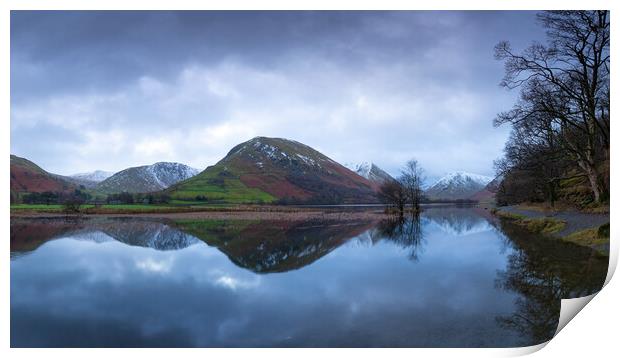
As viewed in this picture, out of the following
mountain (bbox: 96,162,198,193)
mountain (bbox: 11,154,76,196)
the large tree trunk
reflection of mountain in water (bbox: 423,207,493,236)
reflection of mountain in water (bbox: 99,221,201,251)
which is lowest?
reflection of mountain in water (bbox: 423,207,493,236)

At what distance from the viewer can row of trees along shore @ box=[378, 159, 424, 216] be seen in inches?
1275

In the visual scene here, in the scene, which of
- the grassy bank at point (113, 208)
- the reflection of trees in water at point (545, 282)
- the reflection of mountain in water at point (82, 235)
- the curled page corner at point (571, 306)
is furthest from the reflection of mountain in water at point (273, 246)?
the grassy bank at point (113, 208)

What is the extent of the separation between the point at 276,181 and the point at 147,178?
443 inches

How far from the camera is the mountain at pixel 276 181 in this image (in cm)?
2912

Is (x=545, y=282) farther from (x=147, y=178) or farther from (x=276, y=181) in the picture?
(x=147, y=178)

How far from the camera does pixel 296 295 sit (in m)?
6.31

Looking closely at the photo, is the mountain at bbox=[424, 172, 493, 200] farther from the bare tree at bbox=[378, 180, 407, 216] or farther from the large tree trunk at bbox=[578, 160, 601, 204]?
the large tree trunk at bbox=[578, 160, 601, 204]

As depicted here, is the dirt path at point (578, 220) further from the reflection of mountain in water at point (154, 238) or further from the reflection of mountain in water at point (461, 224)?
the reflection of mountain in water at point (154, 238)

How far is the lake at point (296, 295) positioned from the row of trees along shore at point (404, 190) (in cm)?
2158

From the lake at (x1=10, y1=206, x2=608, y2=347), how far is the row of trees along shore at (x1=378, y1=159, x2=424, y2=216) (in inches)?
850

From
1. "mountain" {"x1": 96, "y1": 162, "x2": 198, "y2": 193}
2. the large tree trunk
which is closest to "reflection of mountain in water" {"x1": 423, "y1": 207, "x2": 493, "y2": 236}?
the large tree trunk

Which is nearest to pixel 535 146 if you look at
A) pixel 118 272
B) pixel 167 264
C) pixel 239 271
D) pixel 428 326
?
pixel 428 326

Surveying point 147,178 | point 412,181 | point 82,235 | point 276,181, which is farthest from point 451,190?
point 82,235
